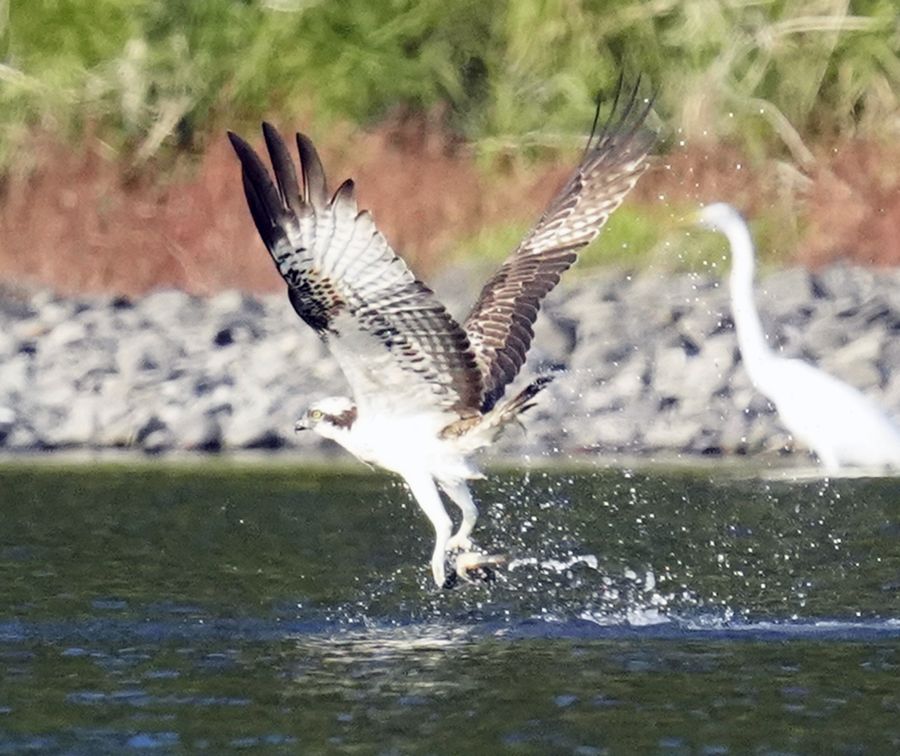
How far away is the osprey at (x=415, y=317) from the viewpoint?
1080 centimetres

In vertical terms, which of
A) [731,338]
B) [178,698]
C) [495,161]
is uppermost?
[495,161]

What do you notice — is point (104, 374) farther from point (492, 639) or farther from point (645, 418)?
point (492, 639)

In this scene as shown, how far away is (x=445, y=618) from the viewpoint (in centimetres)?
1323

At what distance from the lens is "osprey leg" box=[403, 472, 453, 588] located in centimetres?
1262

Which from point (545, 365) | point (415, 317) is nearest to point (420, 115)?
point (545, 365)

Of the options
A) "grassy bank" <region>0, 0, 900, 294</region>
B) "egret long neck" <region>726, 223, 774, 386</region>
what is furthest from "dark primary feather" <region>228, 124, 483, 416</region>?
"grassy bank" <region>0, 0, 900, 294</region>

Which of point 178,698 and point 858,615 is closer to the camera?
point 178,698

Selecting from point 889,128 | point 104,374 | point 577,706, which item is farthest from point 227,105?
point 577,706

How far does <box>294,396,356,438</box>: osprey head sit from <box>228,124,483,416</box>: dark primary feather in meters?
0.85

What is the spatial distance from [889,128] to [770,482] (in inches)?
363

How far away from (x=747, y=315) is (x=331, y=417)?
10.8 feet

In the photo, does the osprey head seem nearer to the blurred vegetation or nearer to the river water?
the river water

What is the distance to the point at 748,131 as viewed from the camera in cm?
2728

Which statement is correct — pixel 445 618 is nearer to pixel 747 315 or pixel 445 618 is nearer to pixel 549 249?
pixel 549 249
